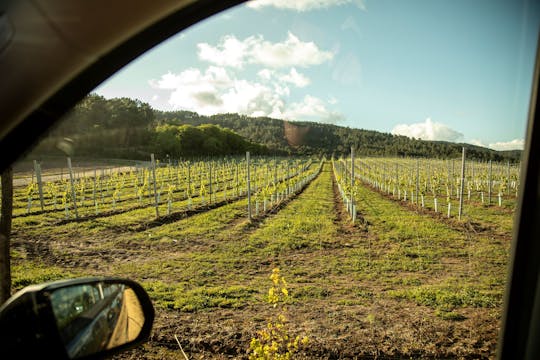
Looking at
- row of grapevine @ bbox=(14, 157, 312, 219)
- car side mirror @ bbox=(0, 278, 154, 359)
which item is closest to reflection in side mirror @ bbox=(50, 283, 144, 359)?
car side mirror @ bbox=(0, 278, 154, 359)

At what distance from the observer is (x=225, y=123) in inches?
1329

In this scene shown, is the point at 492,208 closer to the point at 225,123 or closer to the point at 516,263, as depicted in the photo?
the point at 516,263

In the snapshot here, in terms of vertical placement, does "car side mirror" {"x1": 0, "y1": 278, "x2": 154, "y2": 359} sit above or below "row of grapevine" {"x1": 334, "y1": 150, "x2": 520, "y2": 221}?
above

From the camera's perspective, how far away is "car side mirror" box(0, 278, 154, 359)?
0.82m

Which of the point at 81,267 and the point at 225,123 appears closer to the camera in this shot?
the point at 81,267

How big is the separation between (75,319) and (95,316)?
0.07 metres

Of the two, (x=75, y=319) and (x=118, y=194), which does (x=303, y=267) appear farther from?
(x=118, y=194)

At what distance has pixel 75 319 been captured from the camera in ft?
3.07

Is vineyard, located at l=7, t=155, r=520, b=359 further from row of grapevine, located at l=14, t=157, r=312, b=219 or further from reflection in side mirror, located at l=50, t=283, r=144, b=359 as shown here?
reflection in side mirror, located at l=50, t=283, r=144, b=359

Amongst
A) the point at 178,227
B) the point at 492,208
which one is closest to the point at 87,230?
the point at 178,227

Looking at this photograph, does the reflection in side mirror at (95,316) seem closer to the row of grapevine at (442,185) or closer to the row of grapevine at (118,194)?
the row of grapevine at (118,194)

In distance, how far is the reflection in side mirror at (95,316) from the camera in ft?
2.98

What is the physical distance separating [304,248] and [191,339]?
5139 millimetres

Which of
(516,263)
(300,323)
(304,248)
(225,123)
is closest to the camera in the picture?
(516,263)
